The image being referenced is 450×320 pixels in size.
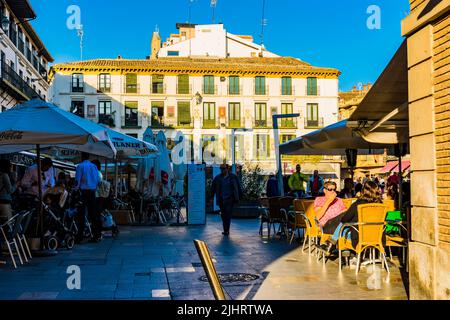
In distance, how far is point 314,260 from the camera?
8586 mm

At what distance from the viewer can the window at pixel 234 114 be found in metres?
54.8

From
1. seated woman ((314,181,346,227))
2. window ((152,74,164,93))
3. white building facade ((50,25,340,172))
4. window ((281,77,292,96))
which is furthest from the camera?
window ((281,77,292,96))

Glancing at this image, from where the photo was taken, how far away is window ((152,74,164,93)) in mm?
55344

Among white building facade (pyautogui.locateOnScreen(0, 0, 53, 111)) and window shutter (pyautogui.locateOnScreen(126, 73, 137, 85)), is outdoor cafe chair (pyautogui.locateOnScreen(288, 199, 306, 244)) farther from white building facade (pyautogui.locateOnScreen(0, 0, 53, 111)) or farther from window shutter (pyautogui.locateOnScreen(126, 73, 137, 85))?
window shutter (pyautogui.locateOnScreen(126, 73, 137, 85))

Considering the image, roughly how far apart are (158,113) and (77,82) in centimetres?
867

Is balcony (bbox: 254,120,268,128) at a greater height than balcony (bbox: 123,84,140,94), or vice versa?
balcony (bbox: 123,84,140,94)

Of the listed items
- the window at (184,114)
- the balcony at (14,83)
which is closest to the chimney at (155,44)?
the window at (184,114)

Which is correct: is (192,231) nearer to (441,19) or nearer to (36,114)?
(36,114)

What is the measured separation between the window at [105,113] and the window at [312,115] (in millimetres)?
19859

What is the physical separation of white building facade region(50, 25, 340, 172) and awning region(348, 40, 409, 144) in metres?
44.5

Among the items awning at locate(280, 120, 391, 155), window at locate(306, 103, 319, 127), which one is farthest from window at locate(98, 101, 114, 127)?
awning at locate(280, 120, 391, 155)

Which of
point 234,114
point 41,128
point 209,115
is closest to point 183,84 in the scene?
point 209,115
